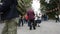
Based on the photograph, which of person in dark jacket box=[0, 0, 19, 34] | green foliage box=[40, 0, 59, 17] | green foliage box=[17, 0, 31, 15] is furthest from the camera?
green foliage box=[40, 0, 59, 17]

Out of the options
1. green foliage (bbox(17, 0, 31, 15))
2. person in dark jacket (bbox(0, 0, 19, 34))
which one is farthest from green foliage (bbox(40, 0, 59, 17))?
person in dark jacket (bbox(0, 0, 19, 34))

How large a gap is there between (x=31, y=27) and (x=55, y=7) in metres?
20.1

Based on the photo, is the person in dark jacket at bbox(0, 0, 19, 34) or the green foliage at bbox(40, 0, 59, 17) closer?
the person in dark jacket at bbox(0, 0, 19, 34)

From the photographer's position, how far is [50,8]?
3619cm

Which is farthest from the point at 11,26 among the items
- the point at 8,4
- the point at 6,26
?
the point at 8,4

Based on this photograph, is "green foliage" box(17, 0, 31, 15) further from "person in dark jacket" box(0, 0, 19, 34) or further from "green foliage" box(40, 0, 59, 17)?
"green foliage" box(40, 0, 59, 17)

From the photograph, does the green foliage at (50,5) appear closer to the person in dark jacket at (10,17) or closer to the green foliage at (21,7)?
the green foliage at (21,7)

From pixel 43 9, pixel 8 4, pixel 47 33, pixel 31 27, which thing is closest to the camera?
pixel 8 4

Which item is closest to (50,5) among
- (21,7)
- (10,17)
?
(21,7)

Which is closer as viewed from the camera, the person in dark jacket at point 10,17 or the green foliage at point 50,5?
the person in dark jacket at point 10,17

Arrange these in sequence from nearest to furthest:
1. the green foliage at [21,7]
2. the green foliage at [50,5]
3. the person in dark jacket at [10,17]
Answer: the person in dark jacket at [10,17]
the green foliage at [21,7]
the green foliage at [50,5]

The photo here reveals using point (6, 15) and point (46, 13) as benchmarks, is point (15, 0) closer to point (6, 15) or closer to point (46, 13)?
point (6, 15)

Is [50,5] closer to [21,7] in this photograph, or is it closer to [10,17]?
[21,7]

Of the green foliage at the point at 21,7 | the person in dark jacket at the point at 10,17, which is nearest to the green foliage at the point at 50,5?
the green foliage at the point at 21,7
